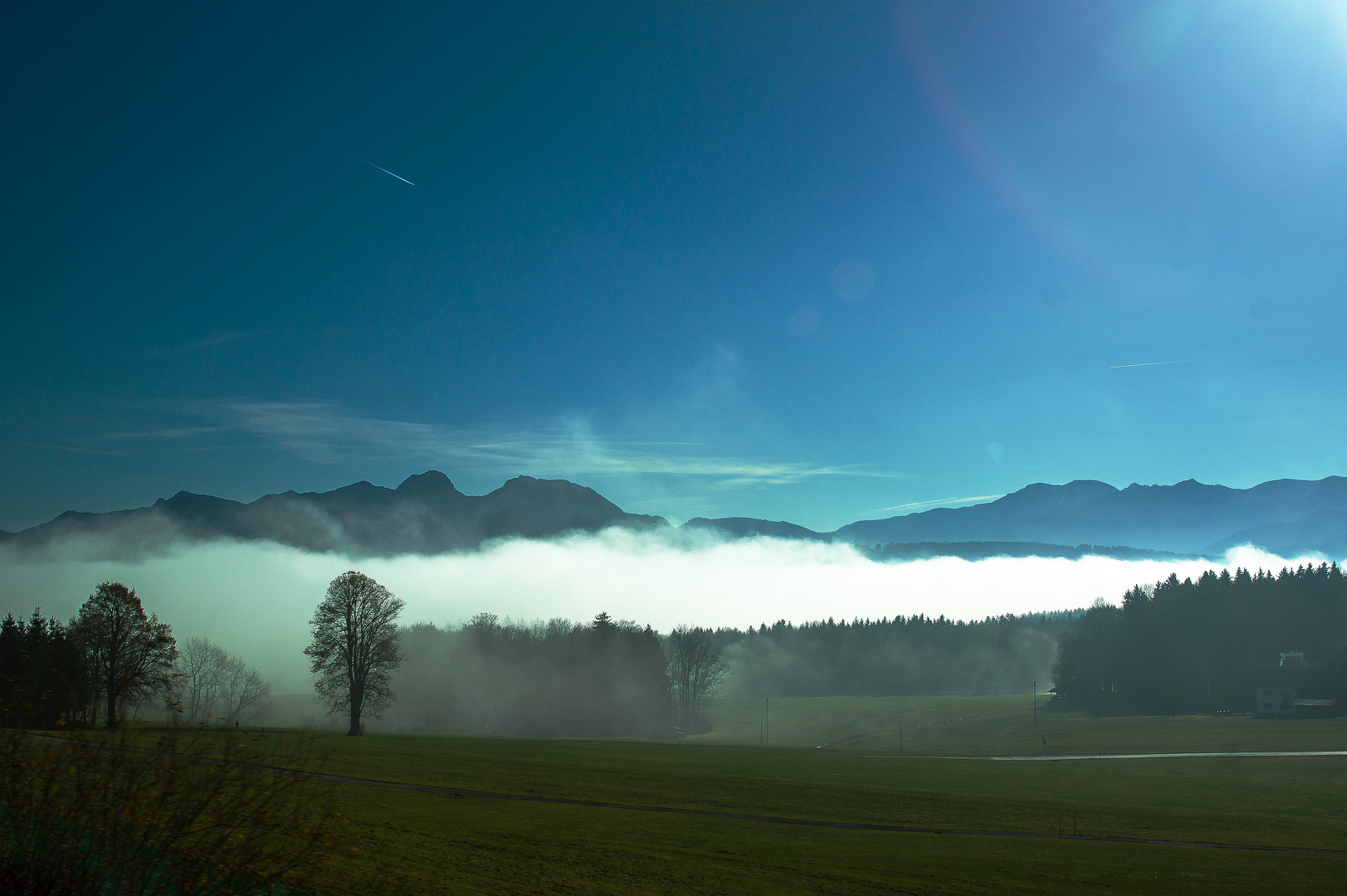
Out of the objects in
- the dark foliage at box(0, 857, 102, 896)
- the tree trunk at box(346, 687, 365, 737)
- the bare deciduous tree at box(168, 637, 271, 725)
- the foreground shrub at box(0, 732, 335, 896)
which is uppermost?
the foreground shrub at box(0, 732, 335, 896)

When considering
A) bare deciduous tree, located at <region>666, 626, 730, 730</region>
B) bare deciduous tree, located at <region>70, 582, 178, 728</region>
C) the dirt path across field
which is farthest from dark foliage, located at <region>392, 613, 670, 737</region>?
the dirt path across field

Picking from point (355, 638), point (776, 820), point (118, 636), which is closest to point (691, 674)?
point (355, 638)

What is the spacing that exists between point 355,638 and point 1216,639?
131 m

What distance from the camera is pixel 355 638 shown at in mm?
71312

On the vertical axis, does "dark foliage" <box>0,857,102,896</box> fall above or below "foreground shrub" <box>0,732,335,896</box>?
below

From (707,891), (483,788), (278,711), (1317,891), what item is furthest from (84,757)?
(278,711)

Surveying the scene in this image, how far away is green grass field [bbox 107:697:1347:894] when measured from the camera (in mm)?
25359

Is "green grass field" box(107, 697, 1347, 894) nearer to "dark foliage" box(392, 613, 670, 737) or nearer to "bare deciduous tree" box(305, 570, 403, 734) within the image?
"bare deciduous tree" box(305, 570, 403, 734)

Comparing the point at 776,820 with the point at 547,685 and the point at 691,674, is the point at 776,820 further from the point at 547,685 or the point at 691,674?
the point at 691,674

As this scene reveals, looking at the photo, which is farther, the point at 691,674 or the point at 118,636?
the point at 691,674

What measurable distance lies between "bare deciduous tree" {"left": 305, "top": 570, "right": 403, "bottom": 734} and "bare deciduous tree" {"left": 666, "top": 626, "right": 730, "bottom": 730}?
77.5 meters

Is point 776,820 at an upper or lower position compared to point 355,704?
upper

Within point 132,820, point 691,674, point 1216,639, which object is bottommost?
point 691,674

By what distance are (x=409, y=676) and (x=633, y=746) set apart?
2556 inches
